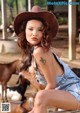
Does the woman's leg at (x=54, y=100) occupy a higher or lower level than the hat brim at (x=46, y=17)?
lower

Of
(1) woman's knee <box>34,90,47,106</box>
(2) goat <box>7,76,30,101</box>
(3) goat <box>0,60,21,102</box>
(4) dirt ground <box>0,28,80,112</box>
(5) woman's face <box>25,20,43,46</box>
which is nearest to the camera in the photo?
(1) woman's knee <box>34,90,47,106</box>

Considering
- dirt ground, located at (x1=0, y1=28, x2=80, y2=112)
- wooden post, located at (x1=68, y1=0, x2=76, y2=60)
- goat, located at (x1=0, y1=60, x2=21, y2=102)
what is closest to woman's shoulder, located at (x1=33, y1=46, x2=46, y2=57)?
goat, located at (x1=0, y1=60, x2=21, y2=102)

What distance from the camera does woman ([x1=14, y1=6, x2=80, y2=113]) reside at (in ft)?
7.22

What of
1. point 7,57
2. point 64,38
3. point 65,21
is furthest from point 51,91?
point 65,21

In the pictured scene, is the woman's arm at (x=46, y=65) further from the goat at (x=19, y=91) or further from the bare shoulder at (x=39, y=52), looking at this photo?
the goat at (x=19, y=91)

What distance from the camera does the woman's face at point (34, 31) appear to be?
231 cm

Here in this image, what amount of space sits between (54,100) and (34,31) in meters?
0.45

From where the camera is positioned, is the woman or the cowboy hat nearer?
the woman

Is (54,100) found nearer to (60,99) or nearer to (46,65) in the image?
(60,99)

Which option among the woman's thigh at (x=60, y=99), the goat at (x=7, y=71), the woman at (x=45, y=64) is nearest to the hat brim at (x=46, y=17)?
the woman at (x=45, y=64)

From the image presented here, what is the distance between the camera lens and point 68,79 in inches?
92.4

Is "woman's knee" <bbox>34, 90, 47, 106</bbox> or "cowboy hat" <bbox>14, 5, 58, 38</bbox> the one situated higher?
"cowboy hat" <bbox>14, 5, 58, 38</bbox>

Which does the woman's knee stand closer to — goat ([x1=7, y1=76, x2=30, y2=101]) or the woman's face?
the woman's face

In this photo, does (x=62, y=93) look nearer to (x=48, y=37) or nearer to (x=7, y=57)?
(x=48, y=37)
